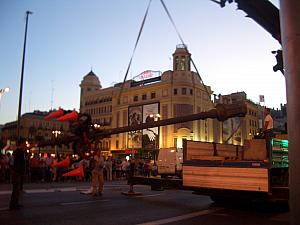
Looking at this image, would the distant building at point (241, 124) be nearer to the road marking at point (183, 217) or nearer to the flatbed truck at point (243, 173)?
the flatbed truck at point (243, 173)

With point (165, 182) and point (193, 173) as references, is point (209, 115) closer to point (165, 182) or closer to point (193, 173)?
point (193, 173)

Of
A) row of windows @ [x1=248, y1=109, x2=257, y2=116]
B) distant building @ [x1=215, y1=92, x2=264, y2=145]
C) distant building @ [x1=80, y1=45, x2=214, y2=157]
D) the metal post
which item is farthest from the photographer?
row of windows @ [x1=248, y1=109, x2=257, y2=116]

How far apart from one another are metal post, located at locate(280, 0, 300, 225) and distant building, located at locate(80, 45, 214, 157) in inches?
2349

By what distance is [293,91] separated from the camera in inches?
98.8

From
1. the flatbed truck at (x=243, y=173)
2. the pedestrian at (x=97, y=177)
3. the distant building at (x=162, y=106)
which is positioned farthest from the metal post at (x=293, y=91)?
the distant building at (x=162, y=106)

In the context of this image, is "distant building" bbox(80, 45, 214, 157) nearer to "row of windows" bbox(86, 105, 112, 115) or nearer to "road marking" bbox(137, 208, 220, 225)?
"row of windows" bbox(86, 105, 112, 115)

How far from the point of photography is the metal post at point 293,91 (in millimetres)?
2477

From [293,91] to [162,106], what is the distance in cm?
6770

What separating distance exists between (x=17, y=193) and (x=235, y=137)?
77.3m

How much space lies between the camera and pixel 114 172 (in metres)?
31.6

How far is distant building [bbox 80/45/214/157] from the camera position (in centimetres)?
6688

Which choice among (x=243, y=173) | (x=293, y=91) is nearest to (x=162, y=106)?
(x=243, y=173)

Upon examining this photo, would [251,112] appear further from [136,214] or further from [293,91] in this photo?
[293,91]

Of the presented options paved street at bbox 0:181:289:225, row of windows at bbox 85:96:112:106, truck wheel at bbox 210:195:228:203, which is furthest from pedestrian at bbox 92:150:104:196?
row of windows at bbox 85:96:112:106
